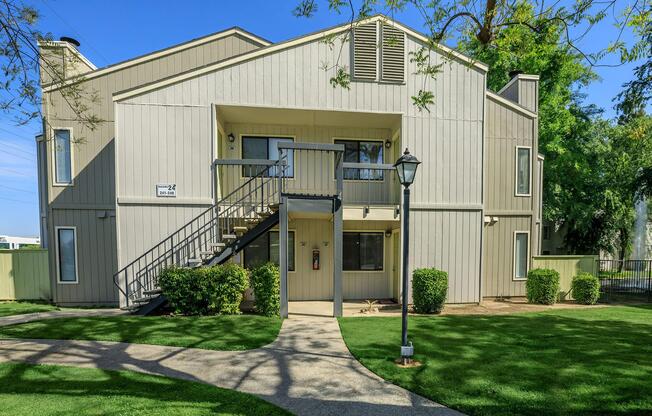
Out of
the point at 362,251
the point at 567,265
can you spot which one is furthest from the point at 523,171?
the point at 362,251

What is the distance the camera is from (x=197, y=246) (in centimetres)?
842

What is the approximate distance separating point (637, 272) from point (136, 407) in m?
17.6

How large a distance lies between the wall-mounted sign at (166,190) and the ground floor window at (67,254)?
334 centimetres

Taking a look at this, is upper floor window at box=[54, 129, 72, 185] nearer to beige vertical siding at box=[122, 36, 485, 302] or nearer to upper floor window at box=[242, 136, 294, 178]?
upper floor window at box=[242, 136, 294, 178]

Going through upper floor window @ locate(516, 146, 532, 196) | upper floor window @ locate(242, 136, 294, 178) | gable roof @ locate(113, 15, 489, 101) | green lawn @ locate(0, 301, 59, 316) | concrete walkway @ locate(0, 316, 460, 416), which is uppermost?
gable roof @ locate(113, 15, 489, 101)

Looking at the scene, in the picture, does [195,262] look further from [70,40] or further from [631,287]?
[631,287]

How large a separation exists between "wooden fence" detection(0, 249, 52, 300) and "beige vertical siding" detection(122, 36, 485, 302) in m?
8.81

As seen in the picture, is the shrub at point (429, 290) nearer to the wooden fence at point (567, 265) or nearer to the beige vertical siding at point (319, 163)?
the beige vertical siding at point (319, 163)

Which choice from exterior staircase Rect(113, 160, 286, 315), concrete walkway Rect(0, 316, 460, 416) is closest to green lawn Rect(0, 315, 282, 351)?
concrete walkway Rect(0, 316, 460, 416)

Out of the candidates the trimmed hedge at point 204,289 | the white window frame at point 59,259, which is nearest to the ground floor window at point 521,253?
the trimmed hedge at point 204,289

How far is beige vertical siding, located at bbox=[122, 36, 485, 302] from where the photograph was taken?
8.62m

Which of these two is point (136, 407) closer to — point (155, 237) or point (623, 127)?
point (155, 237)

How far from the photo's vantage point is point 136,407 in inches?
134

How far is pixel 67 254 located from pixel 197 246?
4302mm
